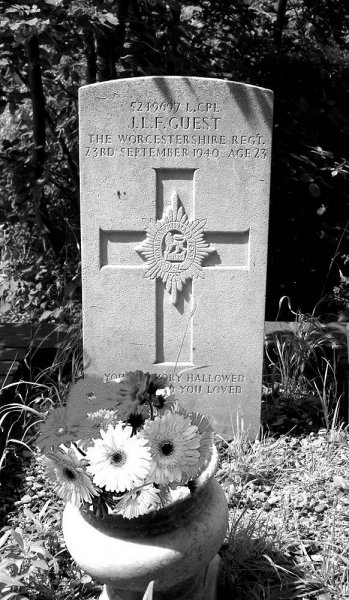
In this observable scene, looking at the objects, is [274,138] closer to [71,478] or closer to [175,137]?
[175,137]

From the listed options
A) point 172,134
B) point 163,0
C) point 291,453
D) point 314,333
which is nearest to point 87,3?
point 163,0

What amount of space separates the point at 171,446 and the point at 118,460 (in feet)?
0.51

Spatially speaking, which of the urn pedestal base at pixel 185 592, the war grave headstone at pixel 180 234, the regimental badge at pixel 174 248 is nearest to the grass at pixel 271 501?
the urn pedestal base at pixel 185 592

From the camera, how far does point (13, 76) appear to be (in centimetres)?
549

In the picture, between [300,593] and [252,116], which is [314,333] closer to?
[252,116]

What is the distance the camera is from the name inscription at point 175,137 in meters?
3.38

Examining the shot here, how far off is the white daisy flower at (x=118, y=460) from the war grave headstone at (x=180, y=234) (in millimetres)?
1561

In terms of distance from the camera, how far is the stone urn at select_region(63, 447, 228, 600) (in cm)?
204

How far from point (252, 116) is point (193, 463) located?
1882mm

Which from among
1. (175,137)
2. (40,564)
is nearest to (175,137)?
(175,137)

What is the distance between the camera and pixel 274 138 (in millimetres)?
5465

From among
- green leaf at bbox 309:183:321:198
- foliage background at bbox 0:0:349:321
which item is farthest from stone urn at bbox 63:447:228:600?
green leaf at bbox 309:183:321:198

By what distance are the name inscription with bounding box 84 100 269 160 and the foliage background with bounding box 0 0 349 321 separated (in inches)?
72.4

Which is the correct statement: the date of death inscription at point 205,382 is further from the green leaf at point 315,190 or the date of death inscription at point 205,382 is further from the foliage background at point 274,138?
the green leaf at point 315,190
